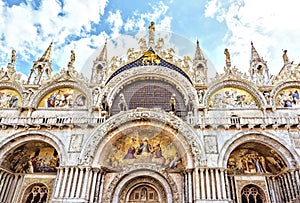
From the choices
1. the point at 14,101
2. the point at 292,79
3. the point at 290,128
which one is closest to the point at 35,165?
the point at 14,101

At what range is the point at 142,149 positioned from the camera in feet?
45.7

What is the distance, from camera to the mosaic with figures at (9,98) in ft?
52.9

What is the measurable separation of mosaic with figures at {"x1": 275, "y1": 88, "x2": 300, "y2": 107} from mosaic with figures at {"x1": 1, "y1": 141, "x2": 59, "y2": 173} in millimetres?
14186

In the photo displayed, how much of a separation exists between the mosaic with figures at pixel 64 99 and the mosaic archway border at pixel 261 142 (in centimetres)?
928

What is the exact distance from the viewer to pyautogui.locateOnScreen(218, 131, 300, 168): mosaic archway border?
40.2 feet

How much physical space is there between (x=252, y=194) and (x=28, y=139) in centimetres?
1269

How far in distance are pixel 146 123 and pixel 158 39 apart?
7859mm

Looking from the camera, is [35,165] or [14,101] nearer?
[35,165]

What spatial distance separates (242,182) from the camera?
43.1 feet

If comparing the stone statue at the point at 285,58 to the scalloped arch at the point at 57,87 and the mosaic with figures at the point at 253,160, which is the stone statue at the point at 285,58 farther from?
the scalloped arch at the point at 57,87

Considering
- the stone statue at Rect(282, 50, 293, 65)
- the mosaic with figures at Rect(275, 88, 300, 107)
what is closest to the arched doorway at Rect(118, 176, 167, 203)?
the mosaic with figures at Rect(275, 88, 300, 107)

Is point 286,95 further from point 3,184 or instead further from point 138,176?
point 3,184

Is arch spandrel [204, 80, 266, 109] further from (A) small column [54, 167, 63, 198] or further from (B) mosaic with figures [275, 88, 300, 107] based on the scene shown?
(A) small column [54, 167, 63, 198]

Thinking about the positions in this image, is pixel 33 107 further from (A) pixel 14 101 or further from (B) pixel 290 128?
(B) pixel 290 128
